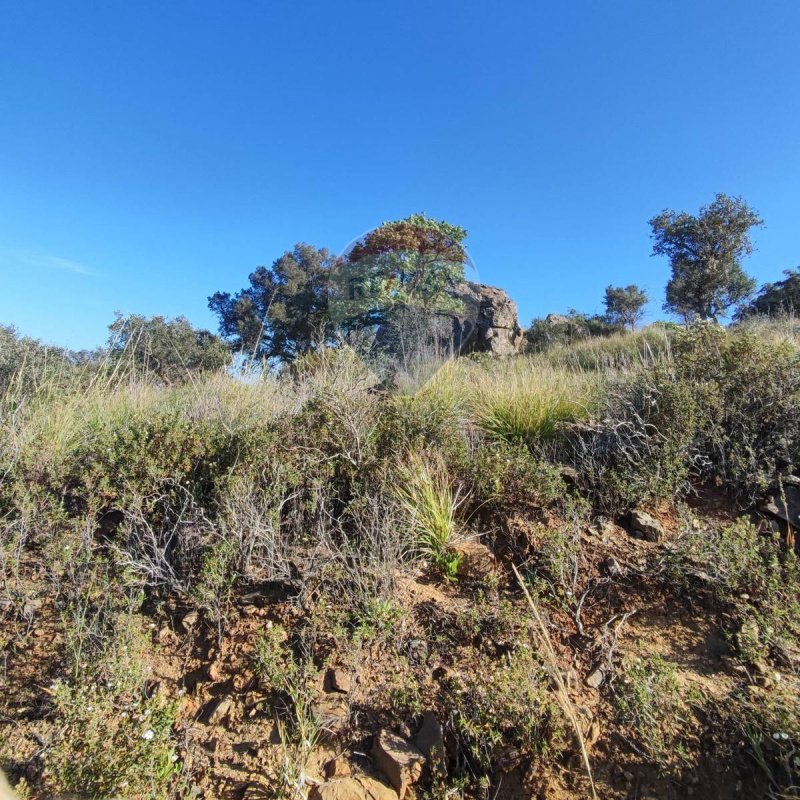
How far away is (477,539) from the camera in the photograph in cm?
270

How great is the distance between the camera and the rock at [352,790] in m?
1.56

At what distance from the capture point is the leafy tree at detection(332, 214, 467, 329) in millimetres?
8656

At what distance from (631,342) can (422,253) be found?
526 cm

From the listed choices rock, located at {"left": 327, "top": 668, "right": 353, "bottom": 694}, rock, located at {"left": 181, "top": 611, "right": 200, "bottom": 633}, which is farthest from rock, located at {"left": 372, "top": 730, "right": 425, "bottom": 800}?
rock, located at {"left": 181, "top": 611, "right": 200, "bottom": 633}

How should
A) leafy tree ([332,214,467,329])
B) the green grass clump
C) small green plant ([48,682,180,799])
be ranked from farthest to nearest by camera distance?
1. leafy tree ([332,214,467,329])
2. the green grass clump
3. small green plant ([48,682,180,799])

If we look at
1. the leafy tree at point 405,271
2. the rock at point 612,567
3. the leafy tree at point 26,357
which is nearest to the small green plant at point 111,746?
the rock at point 612,567

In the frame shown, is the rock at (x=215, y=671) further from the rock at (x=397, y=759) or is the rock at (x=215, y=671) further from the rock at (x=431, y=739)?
the rock at (x=431, y=739)

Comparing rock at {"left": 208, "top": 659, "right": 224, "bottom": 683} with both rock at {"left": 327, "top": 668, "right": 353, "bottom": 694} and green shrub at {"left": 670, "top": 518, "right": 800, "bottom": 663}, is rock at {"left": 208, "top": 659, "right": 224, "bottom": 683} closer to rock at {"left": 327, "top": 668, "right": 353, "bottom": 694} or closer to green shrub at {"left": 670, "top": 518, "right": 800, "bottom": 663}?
rock at {"left": 327, "top": 668, "right": 353, "bottom": 694}

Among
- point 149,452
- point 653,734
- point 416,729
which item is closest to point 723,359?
point 653,734

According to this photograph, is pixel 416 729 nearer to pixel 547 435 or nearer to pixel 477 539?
pixel 477 539

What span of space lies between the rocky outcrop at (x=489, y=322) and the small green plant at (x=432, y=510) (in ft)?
28.0

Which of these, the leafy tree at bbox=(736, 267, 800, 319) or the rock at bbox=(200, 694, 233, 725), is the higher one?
the leafy tree at bbox=(736, 267, 800, 319)

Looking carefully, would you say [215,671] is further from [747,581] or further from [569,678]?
[747,581]

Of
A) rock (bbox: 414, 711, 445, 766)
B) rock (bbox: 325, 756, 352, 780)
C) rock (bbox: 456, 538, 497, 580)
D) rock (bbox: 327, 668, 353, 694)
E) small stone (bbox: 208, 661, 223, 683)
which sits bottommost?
rock (bbox: 325, 756, 352, 780)
